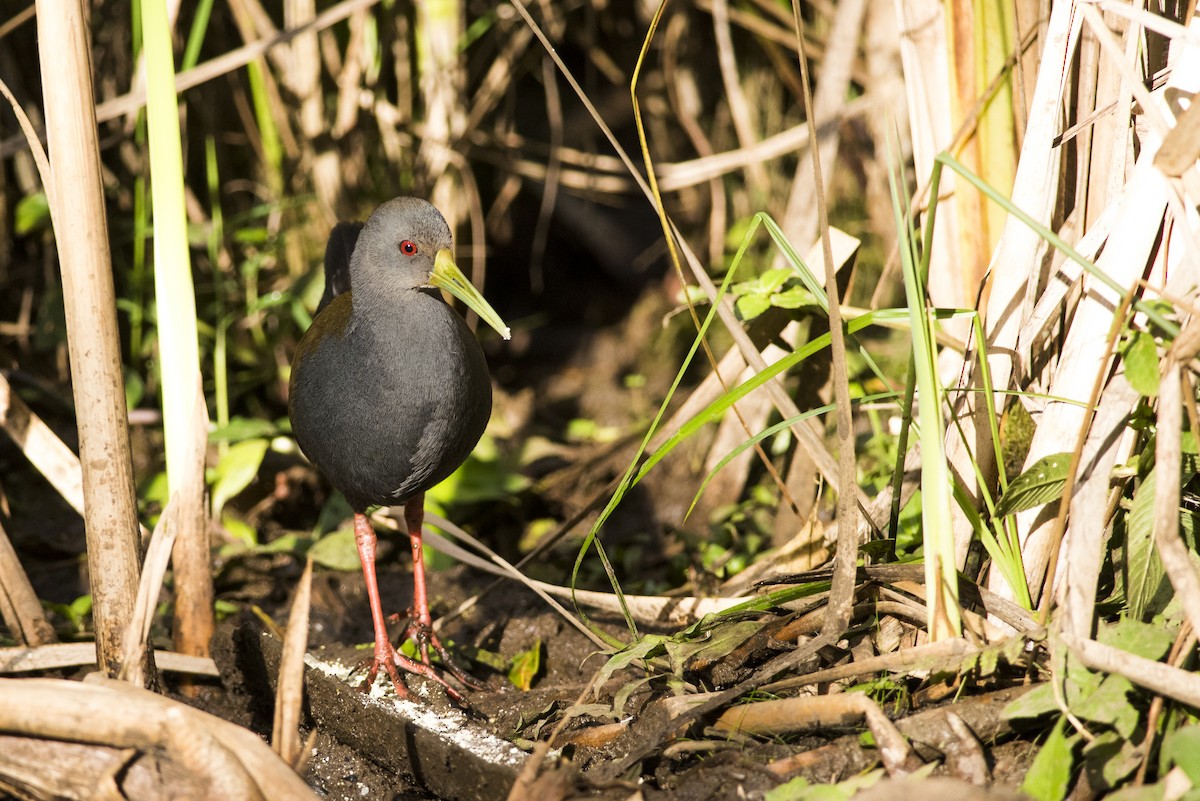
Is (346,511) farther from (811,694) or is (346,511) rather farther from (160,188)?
(811,694)

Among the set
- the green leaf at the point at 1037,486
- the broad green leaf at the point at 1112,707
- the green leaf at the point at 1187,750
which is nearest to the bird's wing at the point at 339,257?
the green leaf at the point at 1037,486

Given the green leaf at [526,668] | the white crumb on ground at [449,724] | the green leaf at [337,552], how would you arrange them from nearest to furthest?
the white crumb on ground at [449,724] → the green leaf at [526,668] → the green leaf at [337,552]

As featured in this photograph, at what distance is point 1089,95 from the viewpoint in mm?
2461

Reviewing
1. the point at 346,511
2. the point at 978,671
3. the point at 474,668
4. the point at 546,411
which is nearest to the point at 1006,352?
the point at 978,671

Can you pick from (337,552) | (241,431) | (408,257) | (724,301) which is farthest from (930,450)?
(241,431)

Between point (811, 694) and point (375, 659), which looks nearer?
point (811, 694)

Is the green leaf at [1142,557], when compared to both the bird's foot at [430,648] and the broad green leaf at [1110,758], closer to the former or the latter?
the broad green leaf at [1110,758]

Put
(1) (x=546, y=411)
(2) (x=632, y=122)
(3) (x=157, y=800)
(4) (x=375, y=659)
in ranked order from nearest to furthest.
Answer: (3) (x=157, y=800)
(4) (x=375, y=659)
(1) (x=546, y=411)
(2) (x=632, y=122)

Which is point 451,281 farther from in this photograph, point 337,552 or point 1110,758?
point 1110,758

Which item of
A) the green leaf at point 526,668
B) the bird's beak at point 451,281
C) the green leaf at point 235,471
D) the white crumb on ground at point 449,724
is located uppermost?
the bird's beak at point 451,281

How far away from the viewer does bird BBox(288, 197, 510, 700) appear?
292cm

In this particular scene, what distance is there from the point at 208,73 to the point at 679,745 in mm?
2799

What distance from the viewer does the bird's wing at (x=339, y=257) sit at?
3.68 metres

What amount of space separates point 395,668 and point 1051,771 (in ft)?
5.55
